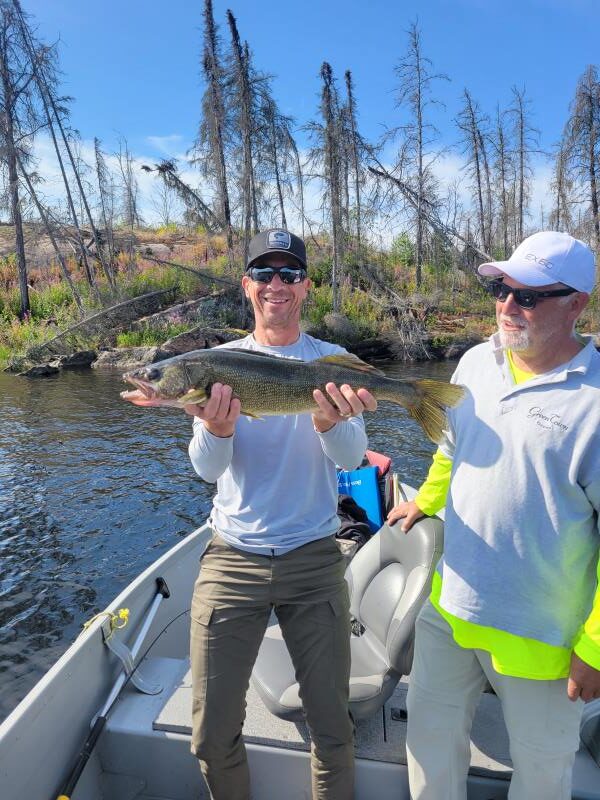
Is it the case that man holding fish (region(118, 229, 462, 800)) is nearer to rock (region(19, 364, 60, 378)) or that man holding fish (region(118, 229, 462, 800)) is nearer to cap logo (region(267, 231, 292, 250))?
cap logo (region(267, 231, 292, 250))

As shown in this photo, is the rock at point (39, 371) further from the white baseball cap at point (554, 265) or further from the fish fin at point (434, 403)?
the white baseball cap at point (554, 265)

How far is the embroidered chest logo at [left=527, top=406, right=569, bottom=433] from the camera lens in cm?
214

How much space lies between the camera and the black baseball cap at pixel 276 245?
268 centimetres

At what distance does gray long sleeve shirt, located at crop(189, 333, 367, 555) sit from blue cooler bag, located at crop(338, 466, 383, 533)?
3.01m

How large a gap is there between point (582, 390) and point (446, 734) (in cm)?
162

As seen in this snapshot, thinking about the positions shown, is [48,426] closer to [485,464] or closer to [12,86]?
[485,464]

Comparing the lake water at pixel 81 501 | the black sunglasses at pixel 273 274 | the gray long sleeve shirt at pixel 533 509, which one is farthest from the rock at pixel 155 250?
the gray long sleeve shirt at pixel 533 509

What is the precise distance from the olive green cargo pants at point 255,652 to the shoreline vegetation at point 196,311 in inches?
789

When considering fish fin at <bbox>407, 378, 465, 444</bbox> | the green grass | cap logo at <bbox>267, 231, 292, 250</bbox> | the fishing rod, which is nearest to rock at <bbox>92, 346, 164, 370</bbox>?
the green grass

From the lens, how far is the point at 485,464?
7.68 feet

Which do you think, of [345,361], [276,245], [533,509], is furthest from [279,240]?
[533,509]

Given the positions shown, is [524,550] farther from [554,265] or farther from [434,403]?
[554,265]

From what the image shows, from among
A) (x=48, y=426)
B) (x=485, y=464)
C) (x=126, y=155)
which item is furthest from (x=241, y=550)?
(x=126, y=155)

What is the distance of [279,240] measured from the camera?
2.71 meters
